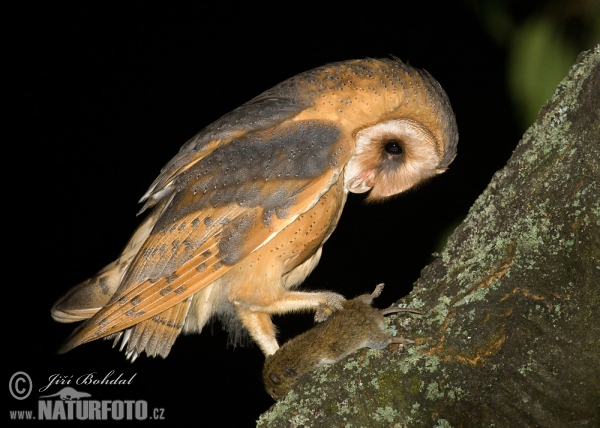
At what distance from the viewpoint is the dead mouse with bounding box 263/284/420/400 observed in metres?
1.56

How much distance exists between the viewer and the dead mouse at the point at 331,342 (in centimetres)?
156

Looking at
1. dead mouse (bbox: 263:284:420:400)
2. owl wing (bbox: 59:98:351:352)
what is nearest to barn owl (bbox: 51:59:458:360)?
owl wing (bbox: 59:98:351:352)

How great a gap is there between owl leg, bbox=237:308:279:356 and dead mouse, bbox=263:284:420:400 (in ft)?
1.15

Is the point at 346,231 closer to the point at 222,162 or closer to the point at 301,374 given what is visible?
the point at 222,162

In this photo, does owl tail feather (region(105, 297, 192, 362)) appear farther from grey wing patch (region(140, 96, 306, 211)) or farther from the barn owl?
grey wing patch (region(140, 96, 306, 211))

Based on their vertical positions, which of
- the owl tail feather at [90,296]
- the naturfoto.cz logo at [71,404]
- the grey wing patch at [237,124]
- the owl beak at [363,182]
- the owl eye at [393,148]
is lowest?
the naturfoto.cz logo at [71,404]

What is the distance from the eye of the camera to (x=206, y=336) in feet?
15.9

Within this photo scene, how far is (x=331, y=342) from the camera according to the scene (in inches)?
65.9

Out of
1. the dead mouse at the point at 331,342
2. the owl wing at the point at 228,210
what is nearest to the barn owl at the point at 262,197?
the owl wing at the point at 228,210

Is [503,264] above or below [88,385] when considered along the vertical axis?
above

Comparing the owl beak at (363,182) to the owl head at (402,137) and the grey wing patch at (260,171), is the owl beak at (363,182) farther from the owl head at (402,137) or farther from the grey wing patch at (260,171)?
Result: the grey wing patch at (260,171)

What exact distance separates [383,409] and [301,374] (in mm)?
404

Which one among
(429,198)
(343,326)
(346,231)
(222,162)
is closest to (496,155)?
(429,198)

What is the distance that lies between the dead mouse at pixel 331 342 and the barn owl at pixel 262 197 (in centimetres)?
21
